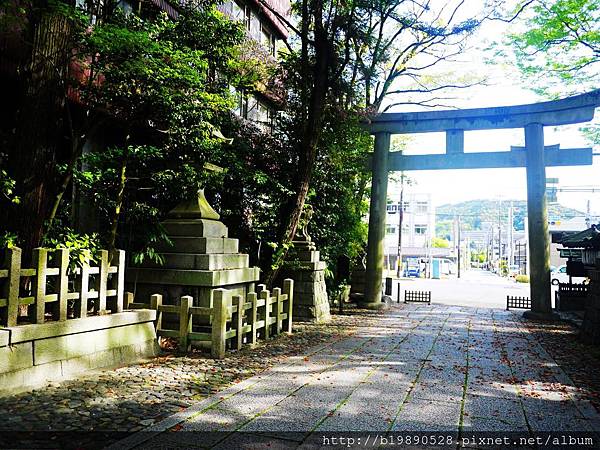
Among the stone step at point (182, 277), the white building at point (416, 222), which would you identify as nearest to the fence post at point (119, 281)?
the stone step at point (182, 277)

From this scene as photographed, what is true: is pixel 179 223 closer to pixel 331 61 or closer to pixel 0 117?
pixel 0 117

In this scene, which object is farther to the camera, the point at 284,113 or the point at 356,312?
the point at 356,312

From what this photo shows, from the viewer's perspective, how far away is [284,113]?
13047mm

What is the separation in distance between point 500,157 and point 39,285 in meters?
13.1

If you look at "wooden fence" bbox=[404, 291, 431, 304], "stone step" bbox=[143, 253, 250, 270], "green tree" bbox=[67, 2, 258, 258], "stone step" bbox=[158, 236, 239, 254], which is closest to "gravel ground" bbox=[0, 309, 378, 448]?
"stone step" bbox=[143, 253, 250, 270]

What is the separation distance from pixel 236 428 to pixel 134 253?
4.74 m

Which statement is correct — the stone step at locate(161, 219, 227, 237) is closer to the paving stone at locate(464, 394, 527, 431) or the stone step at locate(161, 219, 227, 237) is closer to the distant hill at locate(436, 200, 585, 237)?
the paving stone at locate(464, 394, 527, 431)

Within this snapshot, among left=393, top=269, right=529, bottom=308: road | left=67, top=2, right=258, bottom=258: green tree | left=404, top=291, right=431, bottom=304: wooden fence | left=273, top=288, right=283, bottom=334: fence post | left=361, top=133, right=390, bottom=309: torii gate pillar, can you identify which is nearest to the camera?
left=67, top=2, right=258, bottom=258: green tree

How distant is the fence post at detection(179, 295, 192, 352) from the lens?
6906 mm

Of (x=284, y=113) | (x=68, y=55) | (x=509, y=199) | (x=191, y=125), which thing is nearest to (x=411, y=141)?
(x=284, y=113)

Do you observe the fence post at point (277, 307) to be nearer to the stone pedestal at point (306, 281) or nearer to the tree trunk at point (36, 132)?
the stone pedestal at point (306, 281)

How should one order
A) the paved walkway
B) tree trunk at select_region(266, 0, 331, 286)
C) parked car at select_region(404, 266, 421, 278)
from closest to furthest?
the paved walkway → tree trunk at select_region(266, 0, 331, 286) → parked car at select_region(404, 266, 421, 278)

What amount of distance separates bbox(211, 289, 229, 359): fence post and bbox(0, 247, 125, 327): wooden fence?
4.38 ft

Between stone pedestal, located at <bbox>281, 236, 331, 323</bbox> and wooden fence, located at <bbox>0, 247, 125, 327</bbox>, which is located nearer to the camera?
wooden fence, located at <bbox>0, 247, 125, 327</bbox>
